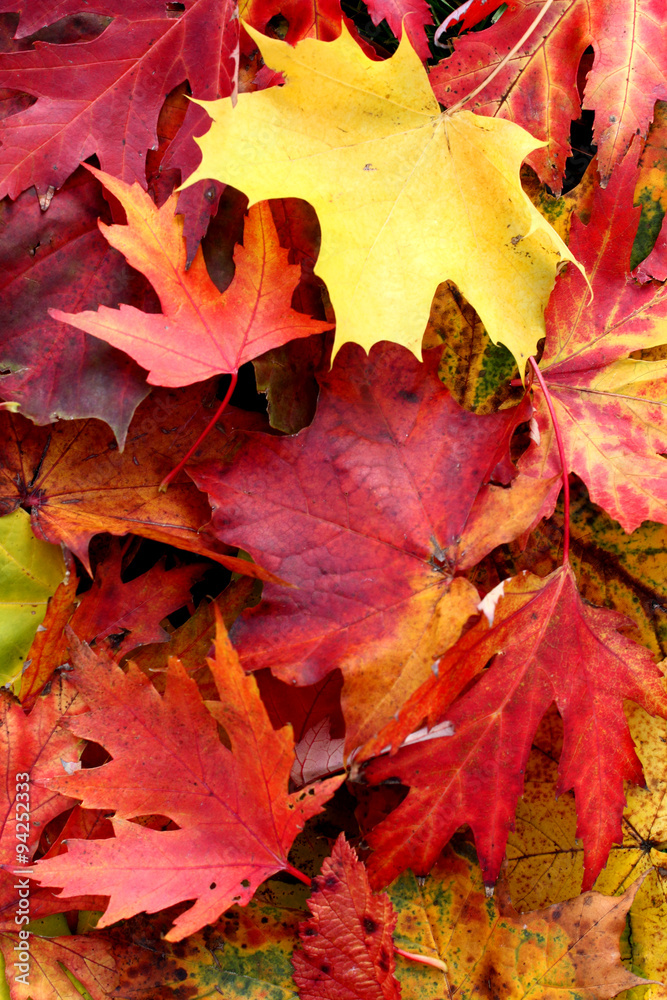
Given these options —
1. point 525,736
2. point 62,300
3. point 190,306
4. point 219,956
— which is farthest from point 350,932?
point 62,300

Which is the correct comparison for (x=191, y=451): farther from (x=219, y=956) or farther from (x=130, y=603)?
(x=219, y=956)

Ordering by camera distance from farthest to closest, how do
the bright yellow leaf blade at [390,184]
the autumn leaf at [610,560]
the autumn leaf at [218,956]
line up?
the autumn leaf at [610,560] → the autumn leaf at [218,956] → the bright yellow leaf blade at [390,184]

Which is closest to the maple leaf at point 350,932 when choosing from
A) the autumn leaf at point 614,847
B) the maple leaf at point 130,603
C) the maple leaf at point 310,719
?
the maple leaf at point 310,719

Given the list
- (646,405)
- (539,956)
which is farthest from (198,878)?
(646,405)

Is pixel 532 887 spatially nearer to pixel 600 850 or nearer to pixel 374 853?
pixel 600 850

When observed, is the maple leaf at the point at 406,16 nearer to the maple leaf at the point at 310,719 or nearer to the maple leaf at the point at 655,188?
the maple leaf at the point at 655,188

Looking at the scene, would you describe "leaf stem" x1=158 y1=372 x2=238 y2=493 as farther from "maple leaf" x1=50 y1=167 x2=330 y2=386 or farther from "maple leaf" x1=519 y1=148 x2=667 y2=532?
"maple leaf" x1=519 y1=148 x2=667 y2=532
